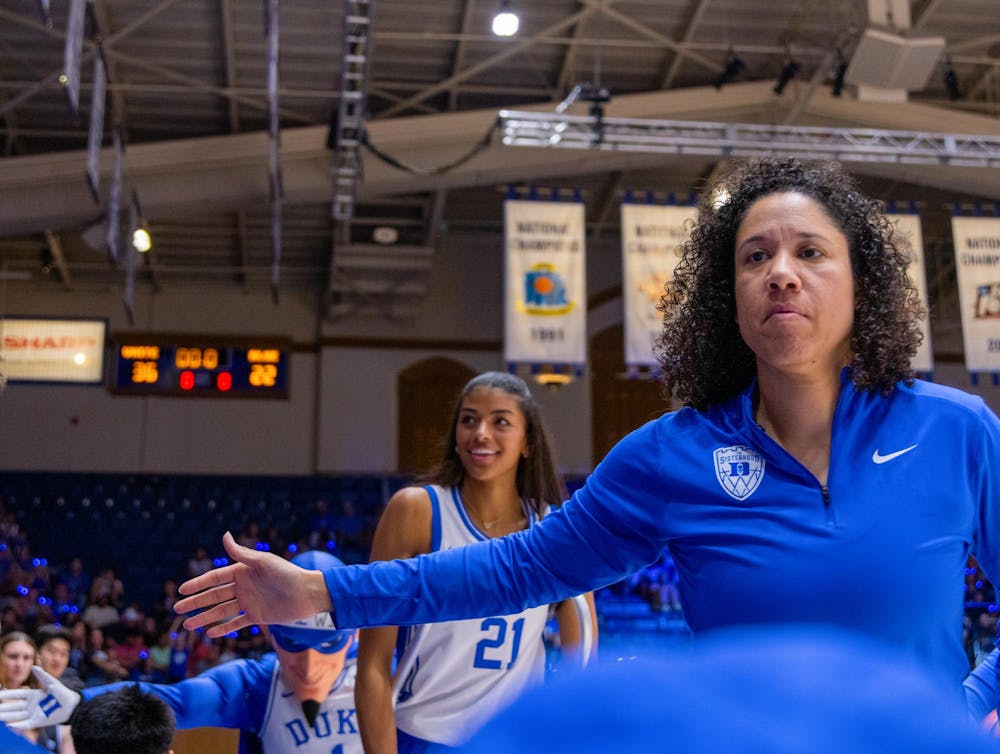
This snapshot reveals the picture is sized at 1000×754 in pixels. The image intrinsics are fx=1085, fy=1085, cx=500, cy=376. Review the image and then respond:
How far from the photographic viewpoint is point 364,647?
2.84 m

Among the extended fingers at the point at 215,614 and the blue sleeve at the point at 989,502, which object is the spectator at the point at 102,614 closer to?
the extended fingers at the point at 215,614

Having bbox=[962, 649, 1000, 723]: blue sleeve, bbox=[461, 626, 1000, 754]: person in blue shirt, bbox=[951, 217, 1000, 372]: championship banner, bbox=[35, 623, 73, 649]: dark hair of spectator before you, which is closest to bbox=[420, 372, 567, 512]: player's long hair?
bbox=[962, 649, 1000, 723]: blue sleeve

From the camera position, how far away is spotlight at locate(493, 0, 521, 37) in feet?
36.0

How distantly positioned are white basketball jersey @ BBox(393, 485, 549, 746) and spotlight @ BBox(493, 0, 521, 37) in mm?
9144

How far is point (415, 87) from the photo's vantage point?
42.7ft

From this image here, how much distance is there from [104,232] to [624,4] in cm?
639

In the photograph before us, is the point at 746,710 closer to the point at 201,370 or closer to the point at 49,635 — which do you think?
the point at 49,635

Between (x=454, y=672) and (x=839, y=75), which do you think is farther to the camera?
(x=839, y=75)

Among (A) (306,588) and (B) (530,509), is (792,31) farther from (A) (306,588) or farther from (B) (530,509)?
(A) (306,588)

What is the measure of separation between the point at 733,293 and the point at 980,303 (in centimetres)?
1132

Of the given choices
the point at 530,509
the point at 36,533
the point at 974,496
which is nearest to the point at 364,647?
the point at 530,509

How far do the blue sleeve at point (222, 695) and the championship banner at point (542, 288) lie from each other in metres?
7.89

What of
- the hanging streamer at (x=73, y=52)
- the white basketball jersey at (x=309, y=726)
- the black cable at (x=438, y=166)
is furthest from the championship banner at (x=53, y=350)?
the white basketball jersey at (x=309, y=726)

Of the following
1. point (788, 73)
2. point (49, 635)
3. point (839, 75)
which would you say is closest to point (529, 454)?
point (49, 635)
